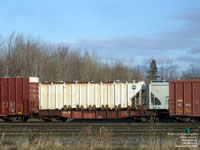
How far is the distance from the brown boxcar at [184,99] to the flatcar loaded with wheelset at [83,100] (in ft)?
1.48

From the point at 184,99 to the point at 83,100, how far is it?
8507 millimetres

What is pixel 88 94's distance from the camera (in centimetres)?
2589

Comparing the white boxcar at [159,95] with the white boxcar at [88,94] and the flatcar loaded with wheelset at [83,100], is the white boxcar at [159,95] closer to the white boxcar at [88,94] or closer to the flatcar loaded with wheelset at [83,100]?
the flatcar loaded with wheelset at [83,100]

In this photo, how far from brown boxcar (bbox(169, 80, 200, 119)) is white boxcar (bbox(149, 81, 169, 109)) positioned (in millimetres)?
1073

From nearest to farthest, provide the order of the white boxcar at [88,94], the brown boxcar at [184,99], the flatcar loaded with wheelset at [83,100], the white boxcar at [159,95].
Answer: the brown boxcar at [184,99], the white boxcar at [159,95], the flatcar loaded with wheelset at [83,100], the white boxcar at [88,94]

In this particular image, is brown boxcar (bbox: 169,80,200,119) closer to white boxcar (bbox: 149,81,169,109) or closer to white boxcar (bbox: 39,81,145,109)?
white boxcar (bbox: 149,81,169,109)

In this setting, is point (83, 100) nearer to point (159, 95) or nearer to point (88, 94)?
point (88, 94)

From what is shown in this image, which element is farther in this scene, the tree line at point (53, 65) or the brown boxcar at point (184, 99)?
the tree line at point (53, 65)

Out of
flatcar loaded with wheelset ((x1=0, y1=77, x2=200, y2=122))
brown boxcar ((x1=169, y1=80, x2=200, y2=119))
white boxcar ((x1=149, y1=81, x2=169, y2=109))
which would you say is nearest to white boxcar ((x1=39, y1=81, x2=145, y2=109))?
flatcar loaded with wheelset ((x1=0, y1=77, x2=200, y2=122))

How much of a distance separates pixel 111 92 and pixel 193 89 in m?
6.77

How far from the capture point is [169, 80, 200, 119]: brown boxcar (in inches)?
894

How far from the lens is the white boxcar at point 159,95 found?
79.1 ft

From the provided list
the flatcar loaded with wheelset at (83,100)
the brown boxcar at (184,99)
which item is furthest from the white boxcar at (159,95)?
the brown boxcar at (184,99)

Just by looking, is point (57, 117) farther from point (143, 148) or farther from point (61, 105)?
point (143, 148)
